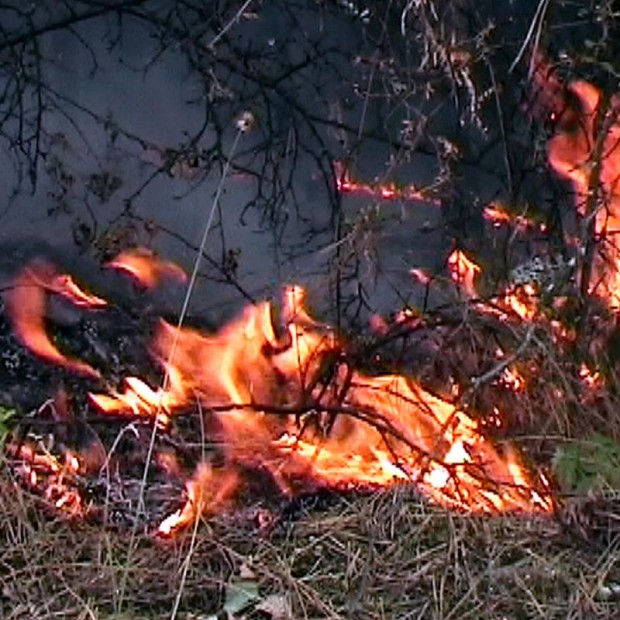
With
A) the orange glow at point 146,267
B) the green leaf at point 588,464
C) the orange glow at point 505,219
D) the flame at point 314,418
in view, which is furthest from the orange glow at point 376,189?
the green leaf at point 588,464

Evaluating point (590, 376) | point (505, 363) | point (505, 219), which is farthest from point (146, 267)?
point (590, 376)

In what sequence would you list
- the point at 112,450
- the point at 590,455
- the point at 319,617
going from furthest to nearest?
the point at 112,450 → the point at 590,455 → the point at 319,617

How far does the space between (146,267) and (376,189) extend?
2.19 feet

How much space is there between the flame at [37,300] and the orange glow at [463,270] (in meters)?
0.96

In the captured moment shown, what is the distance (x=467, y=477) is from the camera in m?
4.24

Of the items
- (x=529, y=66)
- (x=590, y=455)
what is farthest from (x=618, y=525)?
(x=529, y=66)

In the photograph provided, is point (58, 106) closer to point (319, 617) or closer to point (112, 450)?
point (112, 450)

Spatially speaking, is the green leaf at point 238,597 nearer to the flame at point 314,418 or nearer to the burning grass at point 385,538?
the burning grass at point 385,538

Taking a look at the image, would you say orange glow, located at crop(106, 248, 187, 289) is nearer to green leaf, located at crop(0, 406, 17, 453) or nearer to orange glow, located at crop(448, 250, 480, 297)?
green leaf, located at crop(0, 406, 17, 453)

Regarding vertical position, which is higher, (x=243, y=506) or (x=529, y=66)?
(x=529, y=66)

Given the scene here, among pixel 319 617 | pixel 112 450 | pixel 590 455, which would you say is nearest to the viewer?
pixel 319 617

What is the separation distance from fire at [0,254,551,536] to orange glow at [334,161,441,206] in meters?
0.23

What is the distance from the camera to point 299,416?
4.48m

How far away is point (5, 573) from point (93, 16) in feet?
5.18
